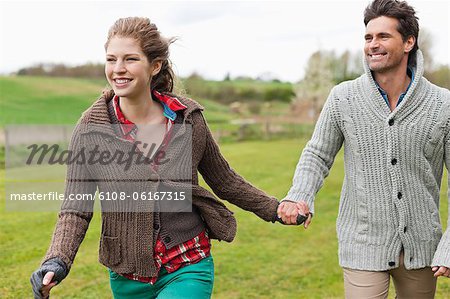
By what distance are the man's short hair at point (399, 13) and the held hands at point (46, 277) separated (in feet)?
6.93

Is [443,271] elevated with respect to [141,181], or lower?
lower

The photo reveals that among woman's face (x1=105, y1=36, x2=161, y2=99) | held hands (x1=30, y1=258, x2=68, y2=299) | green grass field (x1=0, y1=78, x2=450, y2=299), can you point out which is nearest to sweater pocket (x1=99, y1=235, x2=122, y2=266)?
held hands (x1=30, y1=258, x2=68, y2=299)

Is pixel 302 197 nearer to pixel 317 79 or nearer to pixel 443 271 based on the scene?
pixel 443 271

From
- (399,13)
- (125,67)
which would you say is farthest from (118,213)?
(399,13)

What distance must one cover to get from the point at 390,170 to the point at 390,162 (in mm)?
44

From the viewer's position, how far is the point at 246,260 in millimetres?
8883

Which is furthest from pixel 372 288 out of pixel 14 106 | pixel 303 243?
pixel 14 106

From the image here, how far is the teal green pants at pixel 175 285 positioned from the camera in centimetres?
361

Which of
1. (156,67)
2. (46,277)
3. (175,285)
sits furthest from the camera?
(156,67)

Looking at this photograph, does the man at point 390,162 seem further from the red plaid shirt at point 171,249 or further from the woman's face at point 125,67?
the woman's face at point 125,67

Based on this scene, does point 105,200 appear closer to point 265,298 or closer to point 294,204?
point 294,204

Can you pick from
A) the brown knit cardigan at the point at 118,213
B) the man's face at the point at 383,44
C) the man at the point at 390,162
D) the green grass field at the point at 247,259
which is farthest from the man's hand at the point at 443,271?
the green grass field at the point at 247,259

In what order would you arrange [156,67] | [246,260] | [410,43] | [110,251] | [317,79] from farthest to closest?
[317,79]
[246,260]
[410,43]
[156,67]
[110,251]

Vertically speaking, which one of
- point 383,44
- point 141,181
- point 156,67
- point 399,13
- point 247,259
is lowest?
point 247,259
